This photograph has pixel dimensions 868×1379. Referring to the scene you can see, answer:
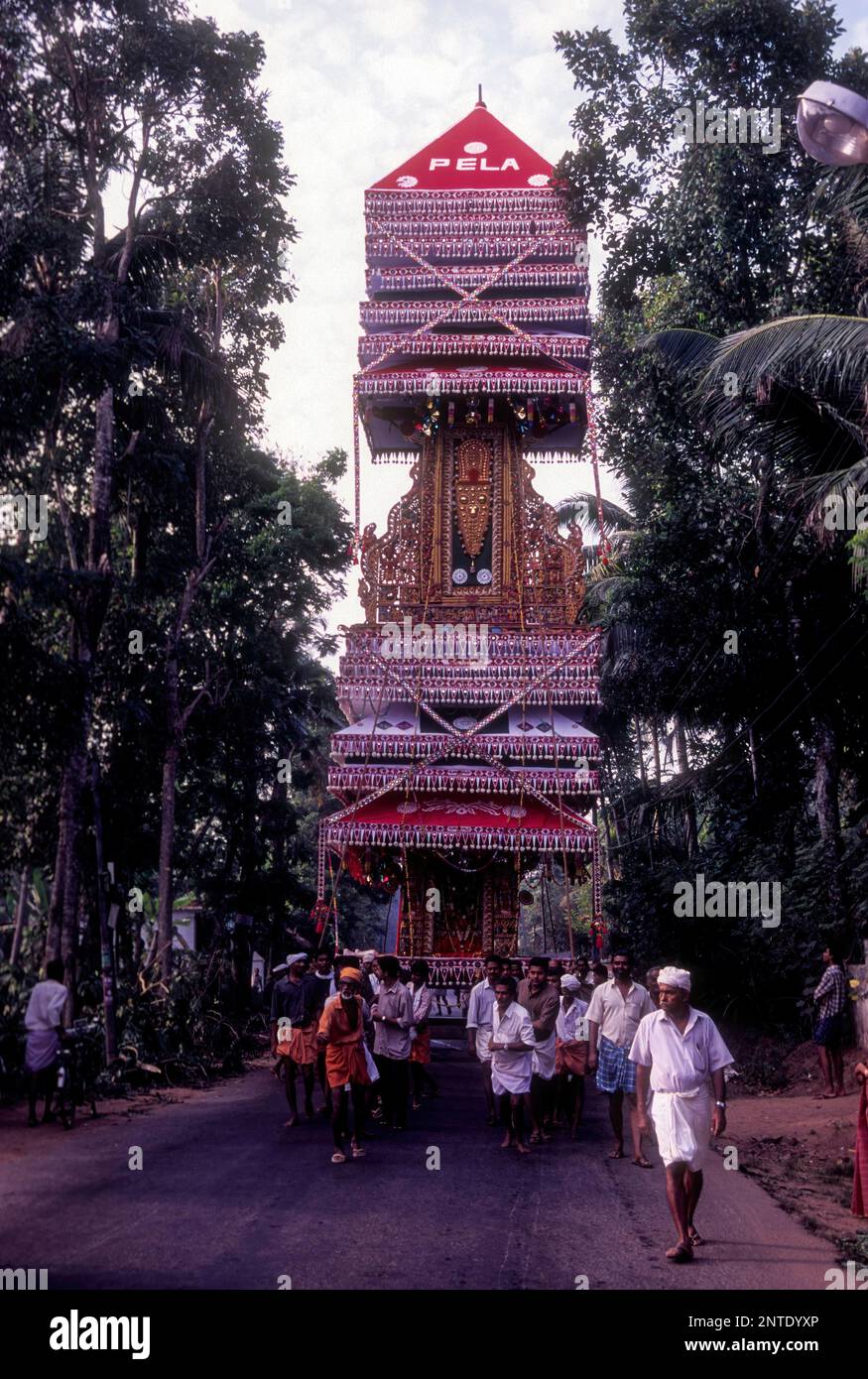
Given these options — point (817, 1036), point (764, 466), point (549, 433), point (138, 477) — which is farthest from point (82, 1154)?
point (549, 433)

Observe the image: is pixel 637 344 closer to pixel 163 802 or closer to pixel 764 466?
pixel 764 466

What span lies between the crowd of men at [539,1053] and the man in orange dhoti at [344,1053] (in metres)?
0.01

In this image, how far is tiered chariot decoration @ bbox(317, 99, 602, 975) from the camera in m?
19.5

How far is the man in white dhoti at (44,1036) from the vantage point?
1184cm

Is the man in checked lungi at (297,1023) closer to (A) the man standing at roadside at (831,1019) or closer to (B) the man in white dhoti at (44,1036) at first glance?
(B) the man in white dhoti at (44,1036)

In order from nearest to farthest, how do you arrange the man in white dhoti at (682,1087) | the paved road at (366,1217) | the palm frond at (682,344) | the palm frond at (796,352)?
the paved road at (366,1217) < the man in white dhoti at (682,1087) < the palm frond at (796,352) < the palm frond at (682,344)

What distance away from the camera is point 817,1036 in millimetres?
14609

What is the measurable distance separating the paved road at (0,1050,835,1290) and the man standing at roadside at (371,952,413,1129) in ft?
1.45

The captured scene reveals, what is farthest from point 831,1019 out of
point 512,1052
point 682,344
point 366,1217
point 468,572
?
point 468,572

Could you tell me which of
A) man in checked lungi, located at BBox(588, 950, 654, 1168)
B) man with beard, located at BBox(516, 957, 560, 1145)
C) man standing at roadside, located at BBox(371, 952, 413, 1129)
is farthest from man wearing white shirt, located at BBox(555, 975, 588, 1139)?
man standing at roadside, located at BBox(371, 952, 413, 1129)

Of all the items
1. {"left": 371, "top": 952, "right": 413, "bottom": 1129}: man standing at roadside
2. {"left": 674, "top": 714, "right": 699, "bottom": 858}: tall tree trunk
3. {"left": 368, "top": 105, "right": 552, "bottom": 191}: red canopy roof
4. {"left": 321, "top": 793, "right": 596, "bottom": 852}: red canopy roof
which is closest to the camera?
{"left": 371, "top": 952, "right": 413, "bottom": 1129}: man standing at roadside

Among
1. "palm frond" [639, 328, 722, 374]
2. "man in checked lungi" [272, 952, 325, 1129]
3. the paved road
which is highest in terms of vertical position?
"palm frond" [639, 328, 722, 374]

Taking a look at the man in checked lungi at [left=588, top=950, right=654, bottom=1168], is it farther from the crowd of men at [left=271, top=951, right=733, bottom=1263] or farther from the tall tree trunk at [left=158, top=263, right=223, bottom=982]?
the tall tree trunk at [left=158, top=263, right=223, bottom=982]

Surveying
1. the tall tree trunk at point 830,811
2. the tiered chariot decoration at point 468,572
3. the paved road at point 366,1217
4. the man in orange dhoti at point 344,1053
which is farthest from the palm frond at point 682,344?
the paved road at point 366,1217
